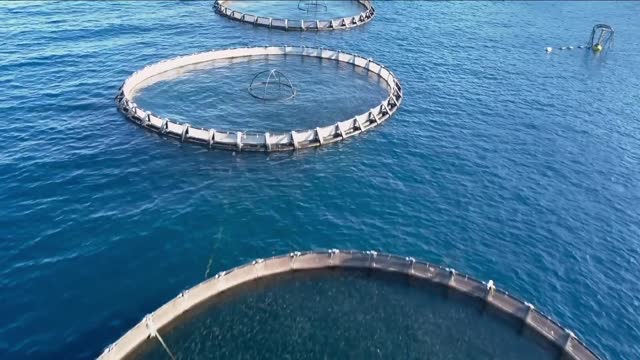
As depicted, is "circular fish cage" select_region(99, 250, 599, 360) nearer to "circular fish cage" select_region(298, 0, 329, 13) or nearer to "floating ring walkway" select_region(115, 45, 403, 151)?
"floating ring walkway" select_region(115, 45, 403, 151)

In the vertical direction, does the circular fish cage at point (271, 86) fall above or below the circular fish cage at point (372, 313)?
above

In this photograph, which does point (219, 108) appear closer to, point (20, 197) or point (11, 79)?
point (20, 197)

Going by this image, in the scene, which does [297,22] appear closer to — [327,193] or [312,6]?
[312,6]

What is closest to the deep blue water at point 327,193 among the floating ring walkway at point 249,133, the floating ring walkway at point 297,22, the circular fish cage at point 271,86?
the floating ring walkway at point 249,133

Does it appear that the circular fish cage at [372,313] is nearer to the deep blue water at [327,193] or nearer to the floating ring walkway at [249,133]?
the deep blue water at [327,193]

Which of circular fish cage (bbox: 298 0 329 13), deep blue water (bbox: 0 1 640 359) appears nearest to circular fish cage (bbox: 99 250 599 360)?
deep blue water (bbox: 0 1 640 359)

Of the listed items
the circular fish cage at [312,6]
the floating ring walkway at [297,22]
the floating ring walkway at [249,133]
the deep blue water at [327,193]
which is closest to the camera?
the deep blue water at [327,193]
